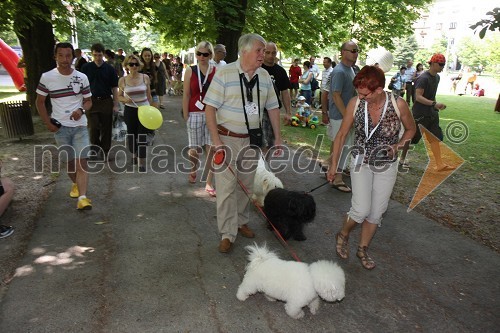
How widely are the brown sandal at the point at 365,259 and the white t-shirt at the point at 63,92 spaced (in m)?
3.84

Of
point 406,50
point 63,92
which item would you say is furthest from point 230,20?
point 406,50

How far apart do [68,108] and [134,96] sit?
1.75 metres

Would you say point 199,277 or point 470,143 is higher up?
point 470,143

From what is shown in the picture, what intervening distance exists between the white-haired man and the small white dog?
2.72ft

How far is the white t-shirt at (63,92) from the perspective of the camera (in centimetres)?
439

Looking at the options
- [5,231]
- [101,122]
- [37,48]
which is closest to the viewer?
[5,231]

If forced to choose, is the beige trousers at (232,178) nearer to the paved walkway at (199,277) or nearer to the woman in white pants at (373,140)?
the paved walkway at (199,277)

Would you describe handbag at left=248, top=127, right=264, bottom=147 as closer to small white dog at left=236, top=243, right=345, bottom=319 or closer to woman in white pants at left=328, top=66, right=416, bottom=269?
woman in white pants at left=328, top=66, right=416, bottom=269

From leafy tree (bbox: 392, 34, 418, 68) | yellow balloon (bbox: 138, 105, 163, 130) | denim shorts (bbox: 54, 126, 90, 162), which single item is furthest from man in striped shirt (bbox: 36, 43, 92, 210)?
leafy tree (bbox: 392, 34, 418, 68)

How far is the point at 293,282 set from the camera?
2.79 m

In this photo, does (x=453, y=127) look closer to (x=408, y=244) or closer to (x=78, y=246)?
(x=408, y=244)

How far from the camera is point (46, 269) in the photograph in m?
3.47

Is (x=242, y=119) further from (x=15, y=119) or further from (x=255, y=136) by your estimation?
(x=15, y=119)

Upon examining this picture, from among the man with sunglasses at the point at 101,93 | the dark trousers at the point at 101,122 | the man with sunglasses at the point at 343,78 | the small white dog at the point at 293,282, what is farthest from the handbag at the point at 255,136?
the dark trousers at the point at 101,122
